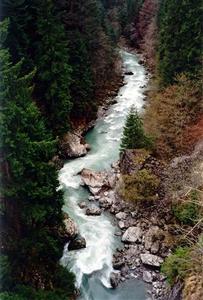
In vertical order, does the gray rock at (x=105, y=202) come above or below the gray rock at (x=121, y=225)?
below

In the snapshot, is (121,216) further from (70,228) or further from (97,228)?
(70,228)

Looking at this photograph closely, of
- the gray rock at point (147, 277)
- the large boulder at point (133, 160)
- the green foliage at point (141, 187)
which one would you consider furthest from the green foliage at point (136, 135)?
the gray rock at point (147, 277)

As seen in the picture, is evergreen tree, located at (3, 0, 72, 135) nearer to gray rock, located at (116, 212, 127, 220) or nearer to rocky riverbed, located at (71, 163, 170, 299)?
rocky riverbed, located at (71, 163, 170, 299)

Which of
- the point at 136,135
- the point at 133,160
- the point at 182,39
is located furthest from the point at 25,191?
the point at 182,39

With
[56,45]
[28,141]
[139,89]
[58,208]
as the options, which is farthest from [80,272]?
[139,89]

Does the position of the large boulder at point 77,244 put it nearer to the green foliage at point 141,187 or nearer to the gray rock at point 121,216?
the gray rock at point 121,216

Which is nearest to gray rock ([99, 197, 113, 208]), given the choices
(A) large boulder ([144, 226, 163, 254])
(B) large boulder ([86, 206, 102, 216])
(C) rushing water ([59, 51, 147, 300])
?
(B) large boulder ([86, 206, 102, 216])

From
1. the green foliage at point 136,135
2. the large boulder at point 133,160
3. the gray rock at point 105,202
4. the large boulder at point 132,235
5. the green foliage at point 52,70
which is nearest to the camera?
the large boulder at point 132,235
